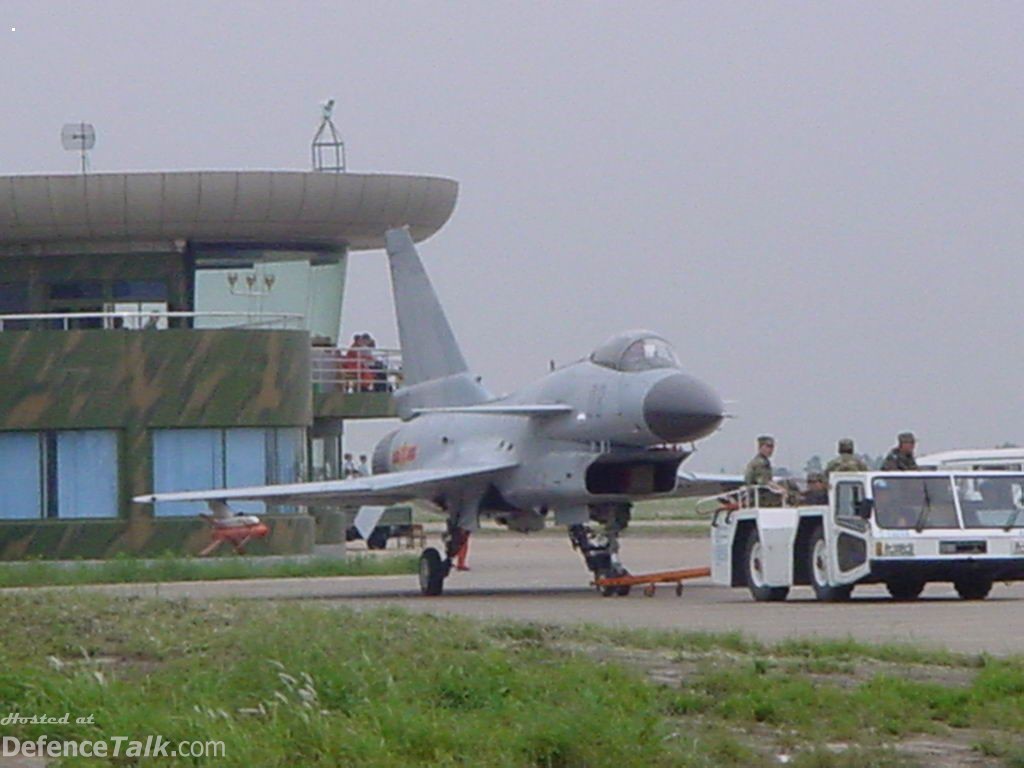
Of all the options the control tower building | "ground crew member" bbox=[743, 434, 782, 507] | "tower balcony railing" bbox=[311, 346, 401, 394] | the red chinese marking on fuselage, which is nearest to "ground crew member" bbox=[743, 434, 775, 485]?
"ground crew member" bbox=[743, 434, 782, 507]

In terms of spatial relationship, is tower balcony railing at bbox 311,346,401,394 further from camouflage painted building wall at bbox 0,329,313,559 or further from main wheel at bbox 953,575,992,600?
main wheel at bbox 953,575,992,600

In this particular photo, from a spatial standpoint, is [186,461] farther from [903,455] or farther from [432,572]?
[903,455]

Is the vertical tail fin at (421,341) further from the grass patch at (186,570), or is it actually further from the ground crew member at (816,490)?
the ground crew member at (816,490)

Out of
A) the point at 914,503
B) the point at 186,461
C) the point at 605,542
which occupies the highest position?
the point at 186,461

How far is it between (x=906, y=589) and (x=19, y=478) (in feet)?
66.7

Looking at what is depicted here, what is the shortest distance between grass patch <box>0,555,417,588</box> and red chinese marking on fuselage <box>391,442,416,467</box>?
414cm

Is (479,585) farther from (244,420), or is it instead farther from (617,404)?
(244,420)

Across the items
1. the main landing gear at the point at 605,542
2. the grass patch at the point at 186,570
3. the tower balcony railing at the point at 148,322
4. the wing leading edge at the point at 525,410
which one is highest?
the tower balcony railing at the point at 148,322

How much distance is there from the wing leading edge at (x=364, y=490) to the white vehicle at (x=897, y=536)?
4.72 m

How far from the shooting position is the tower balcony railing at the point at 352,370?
155 feet

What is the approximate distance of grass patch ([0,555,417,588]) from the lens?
3200cm

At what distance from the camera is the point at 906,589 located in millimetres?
23812
